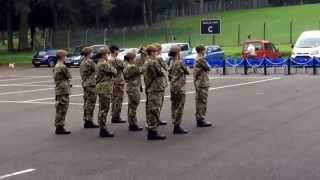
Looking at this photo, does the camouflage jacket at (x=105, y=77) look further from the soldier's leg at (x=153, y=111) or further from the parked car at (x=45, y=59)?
the parked car at (x=45, y=59)

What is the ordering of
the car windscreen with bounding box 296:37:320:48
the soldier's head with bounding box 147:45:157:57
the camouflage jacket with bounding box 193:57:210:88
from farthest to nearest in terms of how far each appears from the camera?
the car windscreen with bounding box 296:37:320:48 < the camouflage jacket with bounding box 193:57:210:88 < the soldier's head with bounding box 147:45:157:57

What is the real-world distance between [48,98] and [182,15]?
93.2 metres

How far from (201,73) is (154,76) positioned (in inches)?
95.9

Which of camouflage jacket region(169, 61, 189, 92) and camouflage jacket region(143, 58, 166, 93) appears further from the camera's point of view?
camouflage jacket region(169, 61, 189, 92)

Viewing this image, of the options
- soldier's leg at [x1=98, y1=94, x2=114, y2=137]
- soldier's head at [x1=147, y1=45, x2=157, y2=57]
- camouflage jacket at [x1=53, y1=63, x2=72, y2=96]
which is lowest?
soldier's leg at [x1=98, y1=94, x2=114, y2=137]

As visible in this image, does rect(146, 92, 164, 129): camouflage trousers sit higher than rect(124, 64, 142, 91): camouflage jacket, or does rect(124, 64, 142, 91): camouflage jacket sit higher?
rect(124, 64, 142, 91): camouflage jacket

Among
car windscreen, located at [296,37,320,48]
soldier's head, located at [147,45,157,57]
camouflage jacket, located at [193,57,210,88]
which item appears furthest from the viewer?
car windscreen, located at [296,37,320,48]

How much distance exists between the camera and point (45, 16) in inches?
3093

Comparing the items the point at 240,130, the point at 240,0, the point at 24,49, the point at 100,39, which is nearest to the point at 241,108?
the point at 240,130

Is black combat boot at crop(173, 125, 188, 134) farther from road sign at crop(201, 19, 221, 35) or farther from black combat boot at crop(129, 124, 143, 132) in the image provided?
road sign at crop(201, 19, 221, 35)

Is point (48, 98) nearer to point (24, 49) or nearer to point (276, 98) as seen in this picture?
point (276, 98)

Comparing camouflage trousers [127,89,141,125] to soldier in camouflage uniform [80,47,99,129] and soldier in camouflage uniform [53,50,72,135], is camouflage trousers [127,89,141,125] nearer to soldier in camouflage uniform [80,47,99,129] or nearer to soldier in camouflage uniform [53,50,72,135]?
soldier in camouflage uniform [80,47,99,129]

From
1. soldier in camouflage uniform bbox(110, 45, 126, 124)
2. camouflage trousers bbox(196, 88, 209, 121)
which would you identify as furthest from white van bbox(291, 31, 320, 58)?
soldier in camouflage uniform bbox(110, 45, 126, 124)

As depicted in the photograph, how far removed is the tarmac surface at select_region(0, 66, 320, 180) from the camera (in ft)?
33.3
